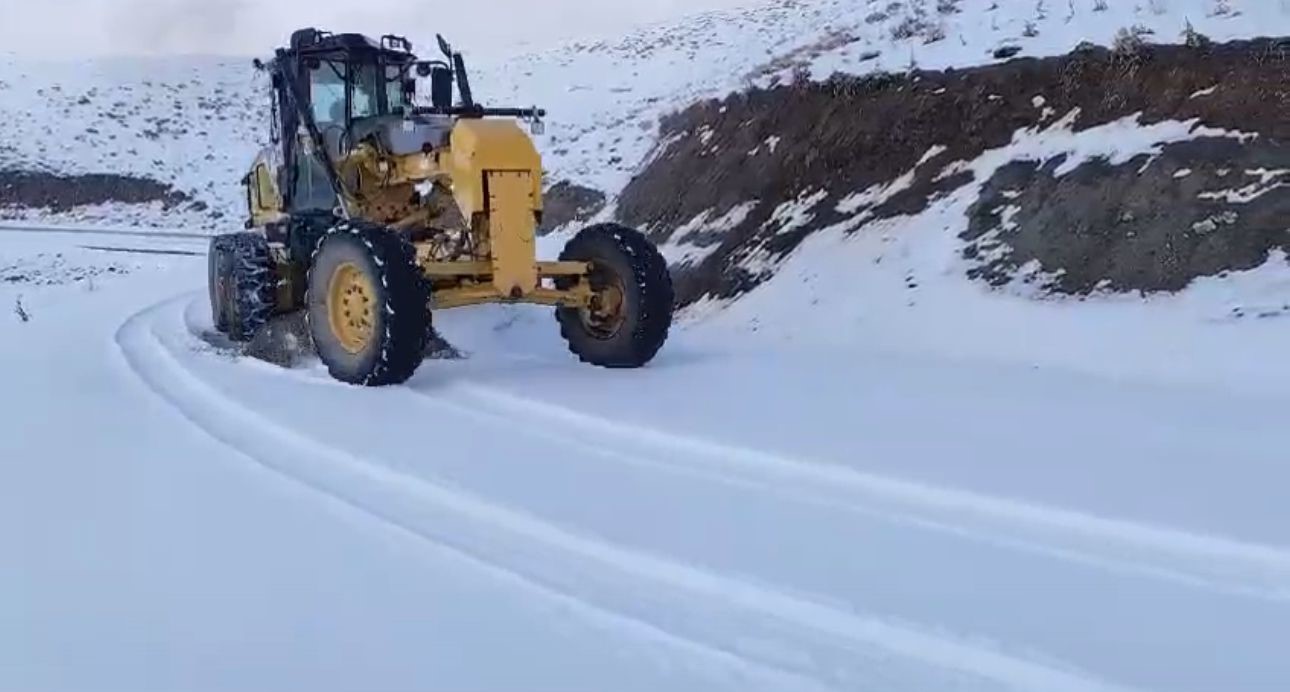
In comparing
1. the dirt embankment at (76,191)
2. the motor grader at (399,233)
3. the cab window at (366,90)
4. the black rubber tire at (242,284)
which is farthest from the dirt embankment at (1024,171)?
the dirt embankment at (76,191)

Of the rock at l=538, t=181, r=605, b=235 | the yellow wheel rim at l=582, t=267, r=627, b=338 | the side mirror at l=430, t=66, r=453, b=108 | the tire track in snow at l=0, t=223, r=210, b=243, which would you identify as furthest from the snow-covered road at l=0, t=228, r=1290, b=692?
the tire track in snow at l=0, t=223, r=210, b=243

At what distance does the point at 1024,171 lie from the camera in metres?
10.5

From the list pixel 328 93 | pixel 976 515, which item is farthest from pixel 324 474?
pixel 328 93

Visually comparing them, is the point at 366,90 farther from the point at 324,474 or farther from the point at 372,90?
the point at 324,474

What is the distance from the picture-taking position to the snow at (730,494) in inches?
141

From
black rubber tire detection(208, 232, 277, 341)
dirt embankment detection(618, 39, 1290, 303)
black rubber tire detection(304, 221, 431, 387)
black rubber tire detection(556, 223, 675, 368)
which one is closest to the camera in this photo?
black rubber tire detection(304, 221, 431, 387)

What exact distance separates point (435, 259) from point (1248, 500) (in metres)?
6.22

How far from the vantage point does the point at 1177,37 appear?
1078 centimetres

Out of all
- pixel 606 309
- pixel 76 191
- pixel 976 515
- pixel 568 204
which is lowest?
pixel 976 515

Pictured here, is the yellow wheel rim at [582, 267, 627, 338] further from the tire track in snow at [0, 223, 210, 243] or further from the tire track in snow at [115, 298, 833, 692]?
the tire track in snow at [0, 223, 210, 243]

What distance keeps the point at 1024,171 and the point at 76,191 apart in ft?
104

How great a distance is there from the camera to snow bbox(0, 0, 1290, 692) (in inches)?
141

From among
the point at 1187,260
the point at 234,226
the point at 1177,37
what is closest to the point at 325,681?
the point at 1187,260

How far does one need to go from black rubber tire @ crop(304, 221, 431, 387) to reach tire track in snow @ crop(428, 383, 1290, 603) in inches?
64.9
